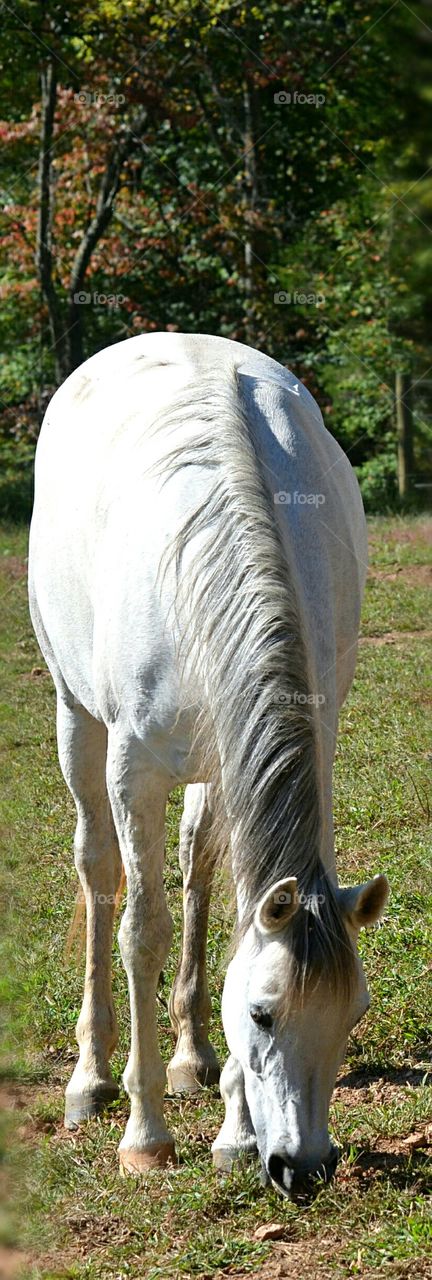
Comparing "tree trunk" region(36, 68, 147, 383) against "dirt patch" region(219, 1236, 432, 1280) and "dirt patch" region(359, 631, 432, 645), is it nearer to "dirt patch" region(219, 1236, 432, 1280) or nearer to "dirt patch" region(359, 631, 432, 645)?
"dirt patch" region(359, 631, 432, 645)

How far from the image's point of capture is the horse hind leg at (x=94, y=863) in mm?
3268

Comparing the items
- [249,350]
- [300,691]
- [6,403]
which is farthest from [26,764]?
[6,403]

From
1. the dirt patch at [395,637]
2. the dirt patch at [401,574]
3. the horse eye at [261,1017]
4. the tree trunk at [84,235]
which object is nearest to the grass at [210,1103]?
the horse eye at [261,1017]

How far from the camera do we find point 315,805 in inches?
89.6

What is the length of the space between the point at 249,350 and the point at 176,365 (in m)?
0.26

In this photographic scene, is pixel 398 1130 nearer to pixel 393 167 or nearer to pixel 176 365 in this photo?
pixel 176 365

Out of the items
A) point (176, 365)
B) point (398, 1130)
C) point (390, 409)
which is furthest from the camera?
point (390, 409)

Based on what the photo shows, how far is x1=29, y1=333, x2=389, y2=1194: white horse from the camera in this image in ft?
7.26

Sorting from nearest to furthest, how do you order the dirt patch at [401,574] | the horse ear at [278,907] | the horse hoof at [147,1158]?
the horse ear at [278,907]
the horse hoof at [147,1158]
the dirt patch at [401,574]

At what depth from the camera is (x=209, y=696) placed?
2.42m

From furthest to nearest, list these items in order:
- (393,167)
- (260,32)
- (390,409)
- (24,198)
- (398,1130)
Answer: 1. (24,198)
2. (260,32)
3. (390,409)
4. (398,1130)
5. (393,167)

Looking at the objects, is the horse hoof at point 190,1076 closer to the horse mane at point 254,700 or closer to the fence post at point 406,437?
the horse mane at point 254,700

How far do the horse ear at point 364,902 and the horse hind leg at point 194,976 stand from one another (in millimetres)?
964

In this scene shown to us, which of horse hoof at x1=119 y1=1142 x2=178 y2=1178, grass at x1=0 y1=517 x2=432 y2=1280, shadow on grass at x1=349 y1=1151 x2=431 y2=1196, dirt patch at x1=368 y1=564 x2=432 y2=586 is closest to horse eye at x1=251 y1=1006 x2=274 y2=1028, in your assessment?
grass at x1=0 y1=517 x2=432 y2=1280
